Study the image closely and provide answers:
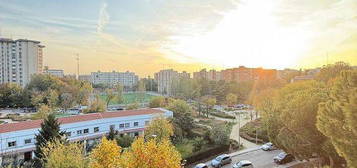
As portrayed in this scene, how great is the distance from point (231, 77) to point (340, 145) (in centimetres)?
7906

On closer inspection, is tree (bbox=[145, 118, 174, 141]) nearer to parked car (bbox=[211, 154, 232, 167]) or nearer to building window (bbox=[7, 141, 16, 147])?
parked car (bbox=[211, 154, 232, 167])

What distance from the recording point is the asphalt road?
18044 mm

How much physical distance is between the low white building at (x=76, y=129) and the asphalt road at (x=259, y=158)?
728 centimetres

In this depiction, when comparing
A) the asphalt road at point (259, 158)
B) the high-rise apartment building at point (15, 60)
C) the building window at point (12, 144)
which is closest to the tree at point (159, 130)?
the asphalt road at point (259, 158)

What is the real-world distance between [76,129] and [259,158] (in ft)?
46.7

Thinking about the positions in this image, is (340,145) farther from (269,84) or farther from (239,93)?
(239,93)

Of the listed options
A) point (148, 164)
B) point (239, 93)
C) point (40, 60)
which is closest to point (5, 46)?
point (40, 60)

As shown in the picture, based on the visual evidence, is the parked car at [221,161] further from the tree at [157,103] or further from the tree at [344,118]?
the tree at [157,103]

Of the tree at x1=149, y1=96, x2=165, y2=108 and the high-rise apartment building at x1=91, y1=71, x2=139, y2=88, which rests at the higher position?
the high-rise apartment building at x1=91, y1=71, x2=139, y2=88

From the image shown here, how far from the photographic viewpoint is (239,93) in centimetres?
5309

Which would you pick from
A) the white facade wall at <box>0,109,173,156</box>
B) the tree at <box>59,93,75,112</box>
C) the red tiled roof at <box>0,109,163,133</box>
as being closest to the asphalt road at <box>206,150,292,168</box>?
the white facade wall at <box>0,109,173,156</box>

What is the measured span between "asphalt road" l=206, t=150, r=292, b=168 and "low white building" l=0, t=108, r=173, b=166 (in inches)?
287

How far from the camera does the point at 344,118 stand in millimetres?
8906

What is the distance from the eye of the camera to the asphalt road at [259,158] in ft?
59.2
